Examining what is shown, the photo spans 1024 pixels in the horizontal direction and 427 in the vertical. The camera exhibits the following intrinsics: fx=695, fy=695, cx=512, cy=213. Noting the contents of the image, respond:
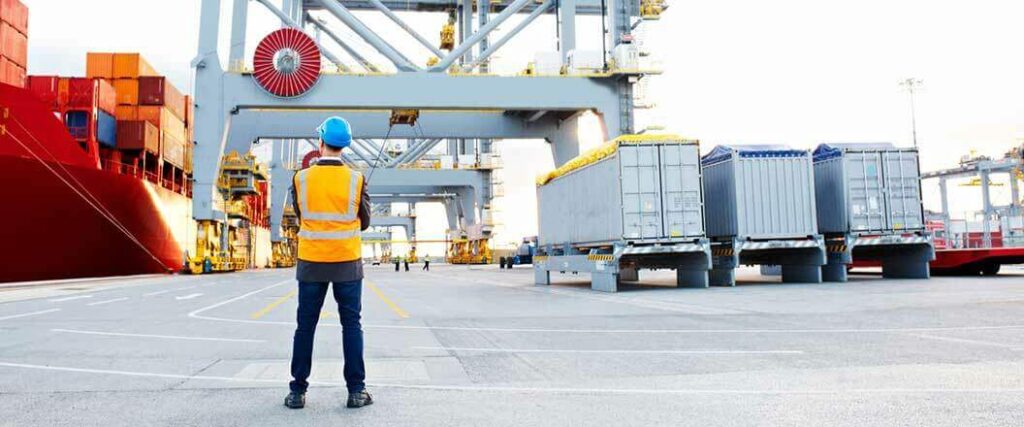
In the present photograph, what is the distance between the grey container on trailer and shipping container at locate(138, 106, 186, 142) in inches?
1167

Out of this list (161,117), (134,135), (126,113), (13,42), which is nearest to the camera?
(13,42)

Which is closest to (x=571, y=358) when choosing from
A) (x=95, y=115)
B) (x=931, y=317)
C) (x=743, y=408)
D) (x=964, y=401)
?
(x=743, y=408)

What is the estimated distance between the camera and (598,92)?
28.4 meters

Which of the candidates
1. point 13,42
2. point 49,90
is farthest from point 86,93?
point 13,42

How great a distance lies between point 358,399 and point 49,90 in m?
30.7

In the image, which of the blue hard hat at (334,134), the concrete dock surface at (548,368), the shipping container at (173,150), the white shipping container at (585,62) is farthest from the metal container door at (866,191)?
the shipping container at (173,150)

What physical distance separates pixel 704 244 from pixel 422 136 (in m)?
21.2

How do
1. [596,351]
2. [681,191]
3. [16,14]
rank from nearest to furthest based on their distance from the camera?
[596,351]
[681,191]
[16,14]

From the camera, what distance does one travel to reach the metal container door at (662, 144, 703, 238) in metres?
15.8

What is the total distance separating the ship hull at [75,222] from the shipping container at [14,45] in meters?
4.70

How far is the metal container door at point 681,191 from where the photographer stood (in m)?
15.8

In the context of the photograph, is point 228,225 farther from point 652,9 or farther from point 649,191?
point 649,191

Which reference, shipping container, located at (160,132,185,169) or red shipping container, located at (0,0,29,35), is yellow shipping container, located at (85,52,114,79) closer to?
shipping container, located at (160,132,185,169)

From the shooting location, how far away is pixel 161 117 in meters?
33.7
